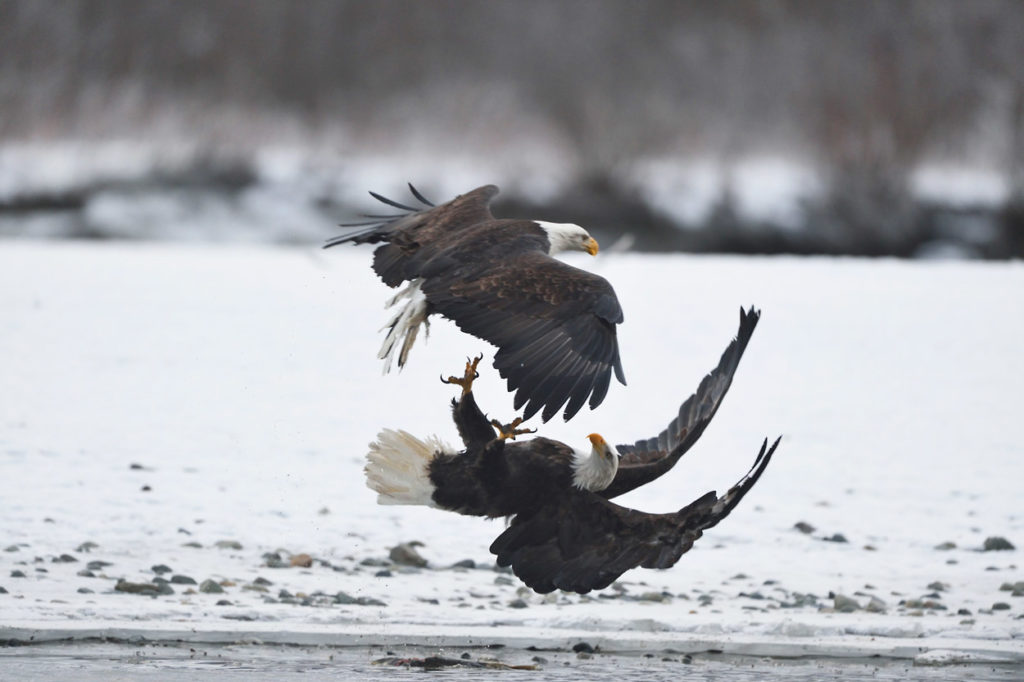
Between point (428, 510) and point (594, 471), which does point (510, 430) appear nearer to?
point (594, 471)

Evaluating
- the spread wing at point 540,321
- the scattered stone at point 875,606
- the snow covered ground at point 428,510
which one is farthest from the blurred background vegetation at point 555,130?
the spread wing at point 540,321

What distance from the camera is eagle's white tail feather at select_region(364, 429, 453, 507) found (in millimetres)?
4906

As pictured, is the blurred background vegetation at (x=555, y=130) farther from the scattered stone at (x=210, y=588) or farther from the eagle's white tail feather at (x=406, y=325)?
the eagle's white tail feather at (x=406, y=325)

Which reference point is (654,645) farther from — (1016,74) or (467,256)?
(1016,74)

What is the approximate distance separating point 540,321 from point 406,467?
66cm

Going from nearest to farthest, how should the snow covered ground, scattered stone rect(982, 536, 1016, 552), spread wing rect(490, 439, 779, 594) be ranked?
spread wing rect(490, 439, 779, 594), the snow covered ground, scattered stone rect(982, 536, 1016, 552)

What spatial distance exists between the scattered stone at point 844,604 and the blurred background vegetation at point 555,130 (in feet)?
37.4

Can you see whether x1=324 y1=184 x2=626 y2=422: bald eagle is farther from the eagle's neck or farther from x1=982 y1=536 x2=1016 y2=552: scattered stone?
x1=982 y1=536 x2=1016 y2=552: scattered stone

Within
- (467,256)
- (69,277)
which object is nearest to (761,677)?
(467,256)

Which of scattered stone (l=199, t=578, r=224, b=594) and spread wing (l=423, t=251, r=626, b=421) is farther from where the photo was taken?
scattered stone (l=199, t=578, r=224, b=594)

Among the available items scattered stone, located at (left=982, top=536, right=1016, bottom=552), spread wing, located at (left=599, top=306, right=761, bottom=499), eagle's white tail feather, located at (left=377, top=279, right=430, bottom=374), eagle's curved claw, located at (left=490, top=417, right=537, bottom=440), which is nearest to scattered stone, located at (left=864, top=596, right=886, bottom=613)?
scattered stone, located at (left=982, top=536, right=1016, bottom=552)

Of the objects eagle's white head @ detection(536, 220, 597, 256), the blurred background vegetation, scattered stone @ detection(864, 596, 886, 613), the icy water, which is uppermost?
the blurred background vegetation

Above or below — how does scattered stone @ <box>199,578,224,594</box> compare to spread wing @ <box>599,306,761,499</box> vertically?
below

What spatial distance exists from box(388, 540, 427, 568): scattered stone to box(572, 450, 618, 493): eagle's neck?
4.95ft
